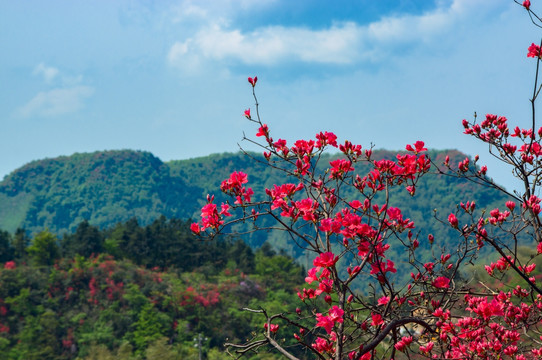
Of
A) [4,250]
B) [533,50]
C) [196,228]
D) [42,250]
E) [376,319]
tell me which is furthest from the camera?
[42,250]

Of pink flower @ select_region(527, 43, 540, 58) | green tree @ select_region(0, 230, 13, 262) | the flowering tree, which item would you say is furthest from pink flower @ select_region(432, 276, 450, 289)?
green tree @ select_region(0, 230, 13, 262)

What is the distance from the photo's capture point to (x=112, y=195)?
372ft

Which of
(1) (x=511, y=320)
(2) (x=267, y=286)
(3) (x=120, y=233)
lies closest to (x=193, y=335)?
(2) (x=267, y=286)

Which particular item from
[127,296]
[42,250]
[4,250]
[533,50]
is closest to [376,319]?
[533,50]

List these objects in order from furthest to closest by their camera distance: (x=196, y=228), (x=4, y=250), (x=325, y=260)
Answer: (x=4, y=250) → (x=196, y=228) → (x=325, y=260)

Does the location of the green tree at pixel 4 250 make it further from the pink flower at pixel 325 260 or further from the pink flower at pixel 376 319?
the pink flower at pixel 325 260

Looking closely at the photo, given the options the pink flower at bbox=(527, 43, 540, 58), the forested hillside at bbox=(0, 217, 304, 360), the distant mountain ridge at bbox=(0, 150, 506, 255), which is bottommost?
the forested hillside at bbox=(0, 217, 304, 360)

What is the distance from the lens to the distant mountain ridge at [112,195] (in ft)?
353

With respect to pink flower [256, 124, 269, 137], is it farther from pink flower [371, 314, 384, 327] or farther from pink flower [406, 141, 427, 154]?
pink flower [371, 314, 384, 327]

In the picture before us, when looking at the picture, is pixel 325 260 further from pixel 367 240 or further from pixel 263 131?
pixel 263 131

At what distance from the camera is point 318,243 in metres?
2.82

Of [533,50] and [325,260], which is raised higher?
[533,50]

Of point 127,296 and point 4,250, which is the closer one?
point 127,296

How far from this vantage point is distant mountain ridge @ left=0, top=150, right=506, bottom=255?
353ft
